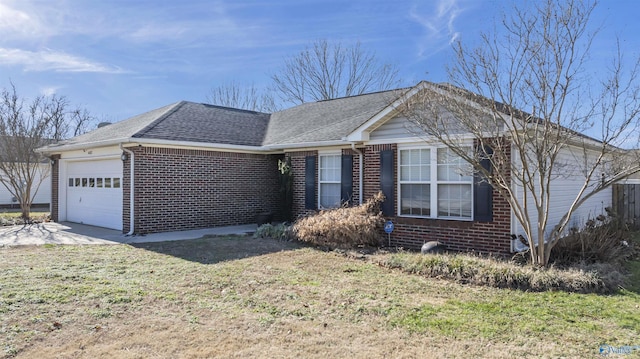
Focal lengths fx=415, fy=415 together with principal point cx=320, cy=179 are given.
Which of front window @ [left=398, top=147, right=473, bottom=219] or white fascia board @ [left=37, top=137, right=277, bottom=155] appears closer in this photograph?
front window @ [left=398, top=147, right=473, bottom=219]

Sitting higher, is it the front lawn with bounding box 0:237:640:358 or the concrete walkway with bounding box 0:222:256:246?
the concrete walkway with bounding box 0:222:256:246

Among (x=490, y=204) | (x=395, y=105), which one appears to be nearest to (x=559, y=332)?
(x=490, y=204)

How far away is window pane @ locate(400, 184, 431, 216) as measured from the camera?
9.56 m

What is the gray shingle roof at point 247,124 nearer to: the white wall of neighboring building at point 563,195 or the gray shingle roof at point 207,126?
the gray shingle roof at point 207,126

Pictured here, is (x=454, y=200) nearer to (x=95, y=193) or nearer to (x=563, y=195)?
(x=563, y=195)

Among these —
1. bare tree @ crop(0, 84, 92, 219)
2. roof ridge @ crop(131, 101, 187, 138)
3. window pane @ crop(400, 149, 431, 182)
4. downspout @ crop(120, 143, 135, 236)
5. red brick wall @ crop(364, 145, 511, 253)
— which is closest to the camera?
red brick wall @ crop(364, 145, 511, 253)

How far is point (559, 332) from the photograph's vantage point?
4.56 meters

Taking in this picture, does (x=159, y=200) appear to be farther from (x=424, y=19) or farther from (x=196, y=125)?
(x=424, y=19)

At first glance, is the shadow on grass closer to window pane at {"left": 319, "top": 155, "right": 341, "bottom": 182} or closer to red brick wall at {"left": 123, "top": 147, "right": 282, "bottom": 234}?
red brick wall at {"left": 123, "top": 147, "right": 282, "bottom": 234}

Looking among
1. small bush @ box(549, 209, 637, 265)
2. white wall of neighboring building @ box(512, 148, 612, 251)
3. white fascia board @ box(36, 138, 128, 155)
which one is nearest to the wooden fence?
white wall of neighboring building @ box(512, 148, 612, 251)

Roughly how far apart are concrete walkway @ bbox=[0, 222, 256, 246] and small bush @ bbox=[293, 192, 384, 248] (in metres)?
2.87

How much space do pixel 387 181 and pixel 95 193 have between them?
10084 mm

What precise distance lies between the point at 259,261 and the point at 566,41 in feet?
21.9

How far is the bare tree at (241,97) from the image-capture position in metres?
33.8
